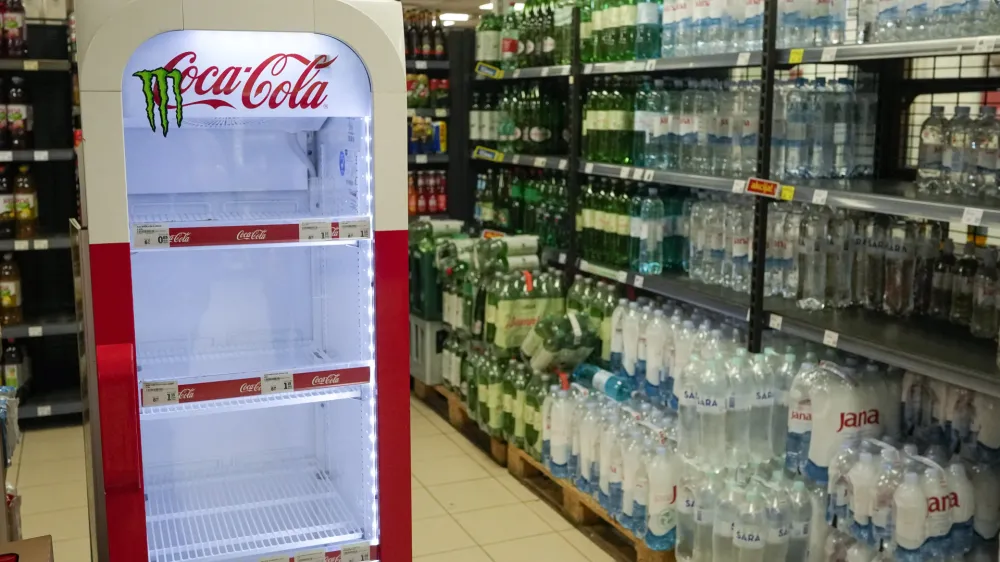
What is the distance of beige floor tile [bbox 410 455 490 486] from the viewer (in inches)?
191

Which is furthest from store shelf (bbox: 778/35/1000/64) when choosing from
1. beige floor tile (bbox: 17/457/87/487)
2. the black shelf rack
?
beige floor tile (bbox: 17/457/87/487)

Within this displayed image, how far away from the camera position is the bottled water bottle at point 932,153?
319 centimetres

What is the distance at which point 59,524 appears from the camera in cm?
432

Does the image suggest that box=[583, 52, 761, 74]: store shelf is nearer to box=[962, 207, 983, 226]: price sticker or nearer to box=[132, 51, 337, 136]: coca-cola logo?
box=[962, 207, 983, 226]: price sticker

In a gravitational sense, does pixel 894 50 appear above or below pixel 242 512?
above

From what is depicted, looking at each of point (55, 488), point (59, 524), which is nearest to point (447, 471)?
point (59, 524)

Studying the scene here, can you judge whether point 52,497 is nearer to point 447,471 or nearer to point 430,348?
point 447,471

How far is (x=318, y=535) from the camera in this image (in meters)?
2.69

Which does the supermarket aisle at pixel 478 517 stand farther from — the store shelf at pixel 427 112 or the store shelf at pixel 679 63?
the store shelf at pixel 427 112

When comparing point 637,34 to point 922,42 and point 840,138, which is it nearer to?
point 840,138

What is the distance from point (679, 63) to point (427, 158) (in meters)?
2.98

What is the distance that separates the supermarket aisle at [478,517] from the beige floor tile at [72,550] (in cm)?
140

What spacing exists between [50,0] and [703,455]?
20.6 ft

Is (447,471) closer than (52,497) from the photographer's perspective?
No
